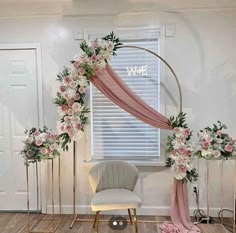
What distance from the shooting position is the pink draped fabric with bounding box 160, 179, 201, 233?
2808mm

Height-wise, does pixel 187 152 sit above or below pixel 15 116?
below

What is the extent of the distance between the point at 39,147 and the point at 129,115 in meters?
1.19

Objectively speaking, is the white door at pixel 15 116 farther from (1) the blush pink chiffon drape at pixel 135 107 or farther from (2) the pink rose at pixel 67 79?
(1) the blush pink chiffon drape at pixel 135 107

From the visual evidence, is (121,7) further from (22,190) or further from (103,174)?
(22,190)

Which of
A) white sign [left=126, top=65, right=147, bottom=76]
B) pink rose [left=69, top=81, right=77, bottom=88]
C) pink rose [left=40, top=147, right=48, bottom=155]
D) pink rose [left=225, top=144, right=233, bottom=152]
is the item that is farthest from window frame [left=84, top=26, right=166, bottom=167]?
pink rose [left=225, top=144, right=233, bottom=152]

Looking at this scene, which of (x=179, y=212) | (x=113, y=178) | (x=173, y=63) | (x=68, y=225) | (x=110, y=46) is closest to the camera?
(x=110, y=46)

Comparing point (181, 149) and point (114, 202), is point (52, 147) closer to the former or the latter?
point (114, 202)

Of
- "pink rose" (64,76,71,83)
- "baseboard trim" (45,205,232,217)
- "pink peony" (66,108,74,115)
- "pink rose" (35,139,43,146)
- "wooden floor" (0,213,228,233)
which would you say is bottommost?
"wooden floor" (0,213,228,233)

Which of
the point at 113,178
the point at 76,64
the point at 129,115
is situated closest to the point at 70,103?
the point at 76,64

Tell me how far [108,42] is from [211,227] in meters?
2.34

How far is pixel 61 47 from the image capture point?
337 centimetres

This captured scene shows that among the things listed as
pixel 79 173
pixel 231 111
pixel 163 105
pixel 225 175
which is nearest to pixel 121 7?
pixel 163 105

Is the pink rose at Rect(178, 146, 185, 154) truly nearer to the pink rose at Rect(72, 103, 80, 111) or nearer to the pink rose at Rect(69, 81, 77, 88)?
the pink rose at Rect(72, 103, 80, 111)

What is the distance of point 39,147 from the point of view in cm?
285
